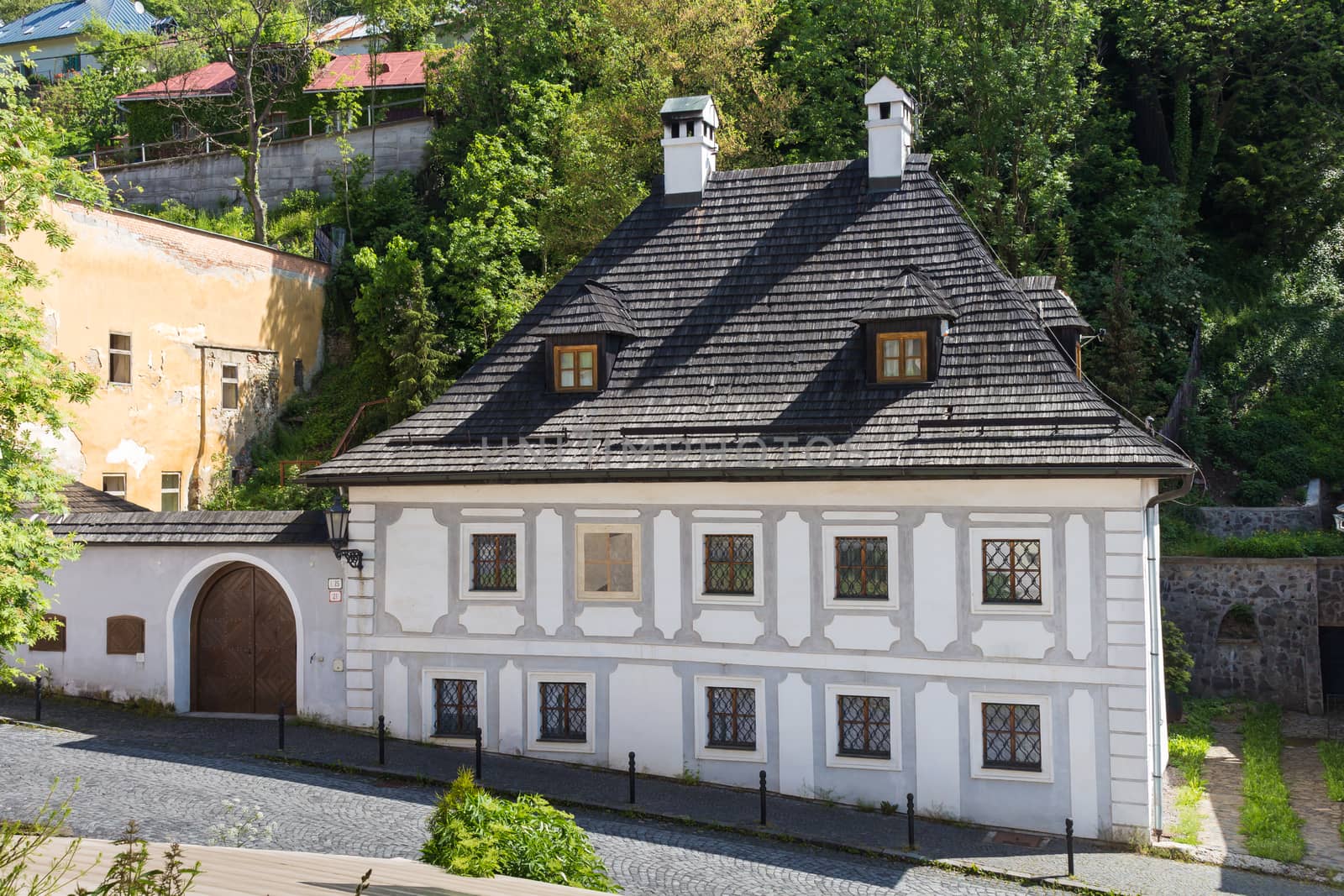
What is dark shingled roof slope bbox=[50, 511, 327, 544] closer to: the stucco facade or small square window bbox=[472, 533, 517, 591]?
the stucco facade

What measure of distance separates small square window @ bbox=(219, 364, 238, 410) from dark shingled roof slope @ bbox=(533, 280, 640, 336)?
14.9m

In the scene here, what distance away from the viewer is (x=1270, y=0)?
37.0 m

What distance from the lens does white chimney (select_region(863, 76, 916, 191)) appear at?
63.1 feet

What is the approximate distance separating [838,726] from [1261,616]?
520 inches

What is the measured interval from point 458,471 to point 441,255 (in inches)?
682

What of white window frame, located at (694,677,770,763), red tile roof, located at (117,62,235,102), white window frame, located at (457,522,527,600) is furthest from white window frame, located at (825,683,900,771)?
red tile roof, located at (117,62,235,102)

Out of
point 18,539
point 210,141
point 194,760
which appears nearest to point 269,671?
point 194,760

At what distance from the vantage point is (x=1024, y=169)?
33.0 metres

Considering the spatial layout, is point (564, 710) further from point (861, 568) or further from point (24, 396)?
point (24, 396)

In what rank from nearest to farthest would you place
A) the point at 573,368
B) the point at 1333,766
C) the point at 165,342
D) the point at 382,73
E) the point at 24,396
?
the point at 24,396, the point at 573,368, the point at 1333,766, the point at 165,342, the point at 382,73

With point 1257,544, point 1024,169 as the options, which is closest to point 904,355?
point 1257,544

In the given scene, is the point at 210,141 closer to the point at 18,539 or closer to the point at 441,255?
the point at 441,255

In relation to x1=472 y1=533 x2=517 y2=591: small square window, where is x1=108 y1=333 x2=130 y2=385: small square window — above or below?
above

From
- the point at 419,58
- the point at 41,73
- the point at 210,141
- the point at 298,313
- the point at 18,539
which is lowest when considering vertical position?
the point at 18,539
